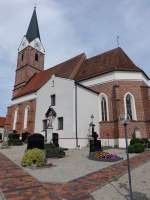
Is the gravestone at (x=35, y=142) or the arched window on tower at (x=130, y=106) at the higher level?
the arched window on tower at (x=130, y=106)

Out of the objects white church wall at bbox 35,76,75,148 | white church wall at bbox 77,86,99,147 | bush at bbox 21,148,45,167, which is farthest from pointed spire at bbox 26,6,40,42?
bush at bbox 21,148,45,167

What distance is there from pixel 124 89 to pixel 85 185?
17.5 m

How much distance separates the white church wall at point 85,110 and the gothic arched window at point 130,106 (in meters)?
3.71

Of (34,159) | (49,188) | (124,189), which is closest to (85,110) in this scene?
(34,159)

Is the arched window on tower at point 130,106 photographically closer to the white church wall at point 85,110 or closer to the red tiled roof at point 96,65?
the red tiled roof at point 96,65

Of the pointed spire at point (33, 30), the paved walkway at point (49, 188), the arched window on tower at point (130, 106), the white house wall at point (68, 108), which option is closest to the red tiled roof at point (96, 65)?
the arched window on tower at point (130, 106)

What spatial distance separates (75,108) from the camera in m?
20.4

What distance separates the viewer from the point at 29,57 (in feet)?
131

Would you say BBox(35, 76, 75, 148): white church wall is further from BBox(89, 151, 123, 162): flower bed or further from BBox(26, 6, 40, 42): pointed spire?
BBox(26, 6, 40, 42): pointed spire

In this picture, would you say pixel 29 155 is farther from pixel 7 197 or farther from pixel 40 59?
pixel 40 59

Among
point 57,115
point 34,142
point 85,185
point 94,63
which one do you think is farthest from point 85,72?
point 85,185

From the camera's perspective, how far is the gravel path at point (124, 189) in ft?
Result: 18.1

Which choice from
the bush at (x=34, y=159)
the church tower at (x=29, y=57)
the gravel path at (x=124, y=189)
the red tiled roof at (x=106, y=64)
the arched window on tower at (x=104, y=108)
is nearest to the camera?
the gravel path at (x=124, y=189)

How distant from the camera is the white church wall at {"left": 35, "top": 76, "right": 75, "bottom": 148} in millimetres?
20078
